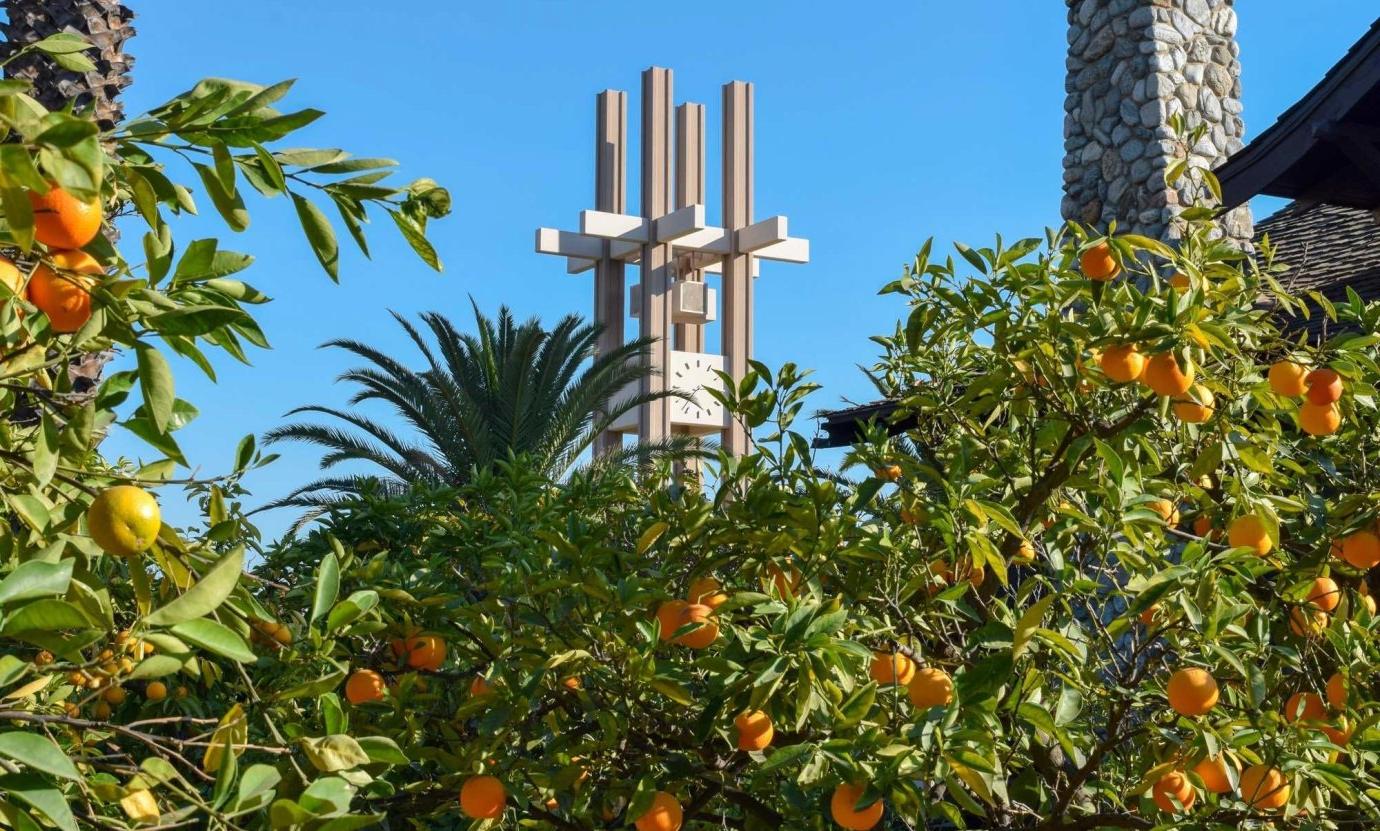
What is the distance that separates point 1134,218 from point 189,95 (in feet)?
32.3

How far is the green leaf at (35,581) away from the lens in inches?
42.8

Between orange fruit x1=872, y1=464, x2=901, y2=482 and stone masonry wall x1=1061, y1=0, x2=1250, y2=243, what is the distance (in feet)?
25.1

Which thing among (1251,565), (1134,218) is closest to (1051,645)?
(1251,565)

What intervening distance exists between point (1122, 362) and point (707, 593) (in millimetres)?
876

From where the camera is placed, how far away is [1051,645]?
2367 millimetres

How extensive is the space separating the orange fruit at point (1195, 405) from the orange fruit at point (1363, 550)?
0.45 m

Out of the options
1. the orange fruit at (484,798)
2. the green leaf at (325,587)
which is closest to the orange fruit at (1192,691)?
the orange fruit at (484,798)

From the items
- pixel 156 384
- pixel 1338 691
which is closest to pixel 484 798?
pixel 156 384

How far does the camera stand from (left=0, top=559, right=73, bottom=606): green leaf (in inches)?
42.8

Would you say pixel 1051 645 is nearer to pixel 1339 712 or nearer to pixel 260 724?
pixel 1339 712

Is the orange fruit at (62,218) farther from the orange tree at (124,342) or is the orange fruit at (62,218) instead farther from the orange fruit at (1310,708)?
the orange fruit at (1310,708)

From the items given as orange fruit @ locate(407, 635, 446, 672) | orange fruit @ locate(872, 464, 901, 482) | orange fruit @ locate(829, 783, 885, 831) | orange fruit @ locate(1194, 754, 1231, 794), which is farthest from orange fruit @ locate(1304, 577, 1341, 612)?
orange fruit @ locate(407, 635, 446, 672)

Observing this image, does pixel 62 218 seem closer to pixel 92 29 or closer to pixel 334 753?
pixel 334 753

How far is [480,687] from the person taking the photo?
2.91 metres
